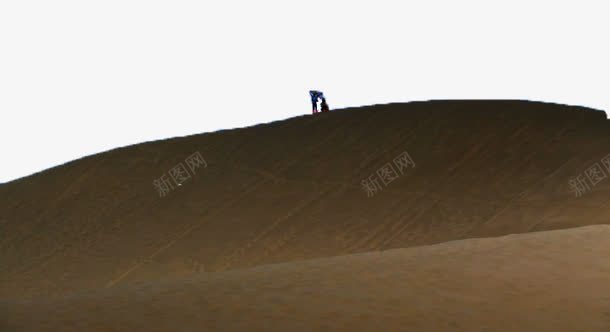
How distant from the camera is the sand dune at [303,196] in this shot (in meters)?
16.2

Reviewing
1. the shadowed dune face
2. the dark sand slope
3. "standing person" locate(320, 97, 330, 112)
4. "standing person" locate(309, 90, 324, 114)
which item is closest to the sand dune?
the shadowed dune face

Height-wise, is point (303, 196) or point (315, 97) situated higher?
point (315, 97)

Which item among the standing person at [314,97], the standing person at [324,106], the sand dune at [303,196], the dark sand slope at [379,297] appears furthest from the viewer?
the standing person at [324,106]

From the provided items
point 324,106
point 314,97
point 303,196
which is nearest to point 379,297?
point 303,196

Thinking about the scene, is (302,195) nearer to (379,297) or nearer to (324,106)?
(324,106)

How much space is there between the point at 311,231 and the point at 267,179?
155 inches

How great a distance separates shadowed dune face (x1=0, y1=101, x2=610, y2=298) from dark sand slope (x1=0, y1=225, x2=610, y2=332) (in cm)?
554

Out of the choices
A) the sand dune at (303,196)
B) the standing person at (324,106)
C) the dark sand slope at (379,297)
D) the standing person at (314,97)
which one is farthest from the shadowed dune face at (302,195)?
the dark sand slope at (379,297)

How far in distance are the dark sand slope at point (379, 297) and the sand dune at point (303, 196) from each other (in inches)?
61.4

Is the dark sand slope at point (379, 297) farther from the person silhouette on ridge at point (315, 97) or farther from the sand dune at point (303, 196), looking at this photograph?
the person silhouette on ridge at point (315, 97)

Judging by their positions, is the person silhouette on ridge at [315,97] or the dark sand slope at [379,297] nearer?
the dark sand slope at [379,297]

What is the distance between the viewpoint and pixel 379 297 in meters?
7.94

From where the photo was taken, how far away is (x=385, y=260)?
388 inches

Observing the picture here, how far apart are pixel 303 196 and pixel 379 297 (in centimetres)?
1122
